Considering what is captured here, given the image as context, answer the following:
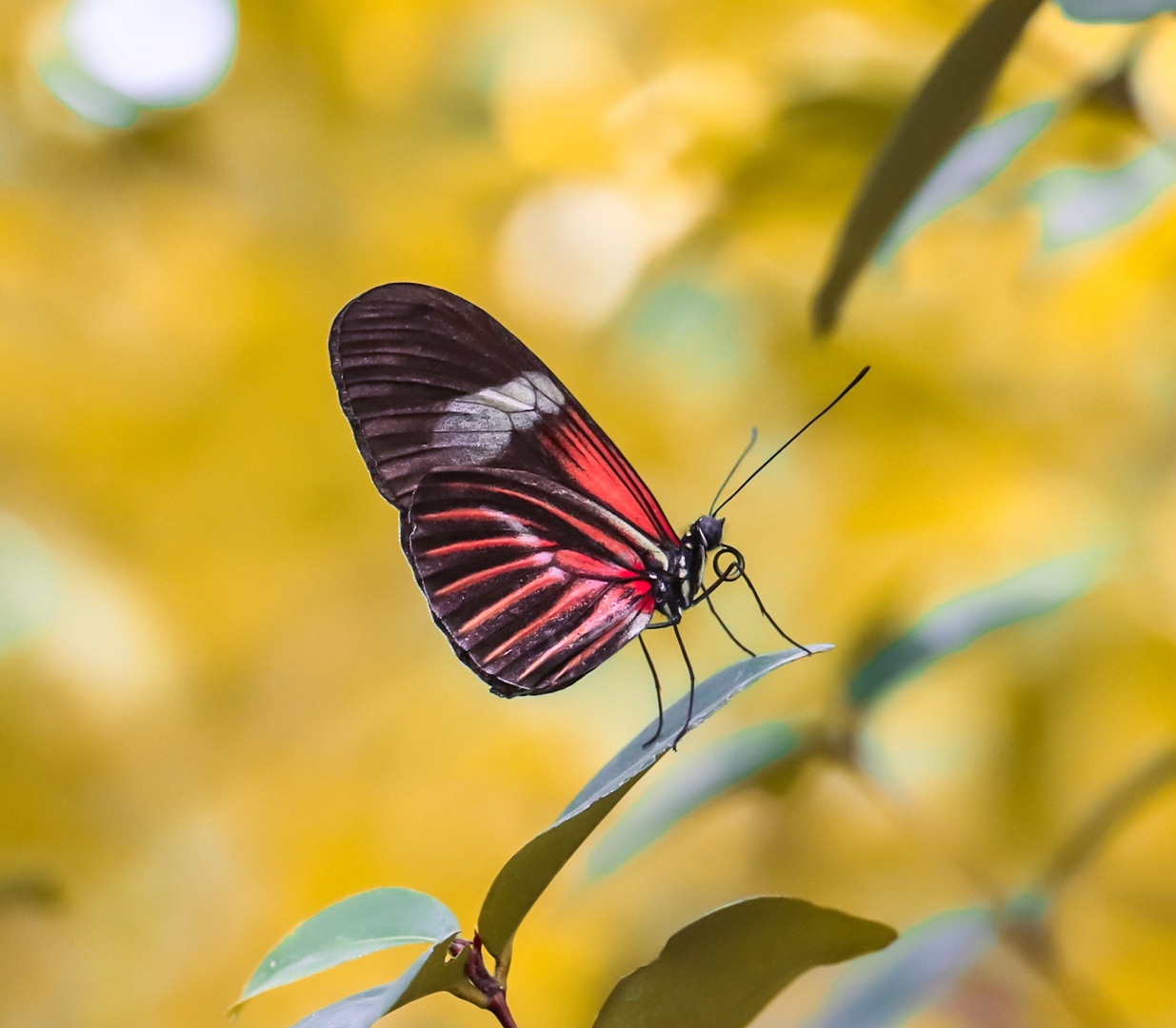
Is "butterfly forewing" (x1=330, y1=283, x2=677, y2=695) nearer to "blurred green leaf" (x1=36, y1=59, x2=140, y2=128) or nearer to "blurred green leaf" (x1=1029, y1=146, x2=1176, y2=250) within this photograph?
"blurred green leaf" (x1=1029, y1=146, x2=1176, y2=250)

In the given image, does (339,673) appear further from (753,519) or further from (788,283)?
(788,283)

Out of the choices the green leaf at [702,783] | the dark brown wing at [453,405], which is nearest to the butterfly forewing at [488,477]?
the dark brown wing at [453,405]

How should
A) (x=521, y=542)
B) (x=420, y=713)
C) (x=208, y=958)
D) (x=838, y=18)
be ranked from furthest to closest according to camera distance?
(x=420, y=713) → (x=208, y=958) → (x=838, y=18) → (x=521, y=542)

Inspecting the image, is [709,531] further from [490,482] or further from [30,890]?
[30,890]

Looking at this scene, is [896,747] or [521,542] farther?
[896,747]

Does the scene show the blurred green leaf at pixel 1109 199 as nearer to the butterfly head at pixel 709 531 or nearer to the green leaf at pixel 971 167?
the green leaf at pixel 971 167

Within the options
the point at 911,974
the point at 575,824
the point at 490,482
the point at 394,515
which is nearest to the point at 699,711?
the point at 575,824

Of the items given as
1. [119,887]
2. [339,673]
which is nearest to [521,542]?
[339,673]
